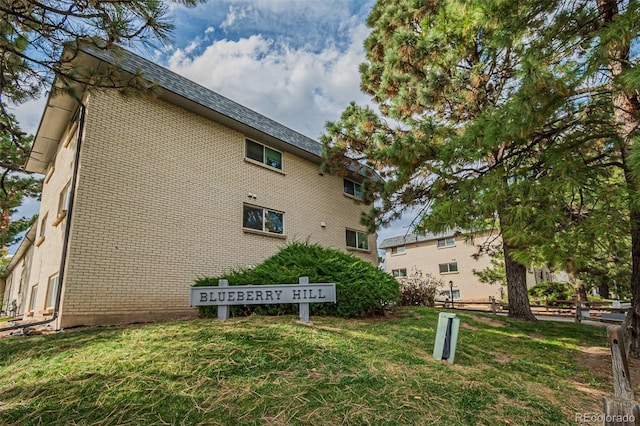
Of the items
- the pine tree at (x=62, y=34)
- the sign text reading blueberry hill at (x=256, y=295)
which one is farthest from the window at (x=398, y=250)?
the pine tree at (x=62, y=34)

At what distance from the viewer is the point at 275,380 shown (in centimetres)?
346

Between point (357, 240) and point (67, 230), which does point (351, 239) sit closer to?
point (357, 240)

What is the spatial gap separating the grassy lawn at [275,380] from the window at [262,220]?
18.7 ft

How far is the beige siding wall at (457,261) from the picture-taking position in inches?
1093

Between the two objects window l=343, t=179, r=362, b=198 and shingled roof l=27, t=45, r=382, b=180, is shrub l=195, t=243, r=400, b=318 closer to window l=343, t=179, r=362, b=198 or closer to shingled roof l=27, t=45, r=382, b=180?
shingled roof l=27, t=45, r=382, b=180

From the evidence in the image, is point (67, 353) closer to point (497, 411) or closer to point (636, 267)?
point (497, 411)

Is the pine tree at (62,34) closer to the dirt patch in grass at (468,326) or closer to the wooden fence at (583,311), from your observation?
the dirt patch in grass at (468,326)

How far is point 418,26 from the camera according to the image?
10336 millimetres

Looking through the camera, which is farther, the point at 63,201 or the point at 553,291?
the point at 553,291

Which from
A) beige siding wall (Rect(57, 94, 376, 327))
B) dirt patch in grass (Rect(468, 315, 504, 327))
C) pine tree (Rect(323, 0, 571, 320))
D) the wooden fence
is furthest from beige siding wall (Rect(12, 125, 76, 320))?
the wooden fence

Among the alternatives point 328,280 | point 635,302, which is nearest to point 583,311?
point 635,302

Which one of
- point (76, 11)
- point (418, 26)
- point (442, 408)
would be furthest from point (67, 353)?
point (418, 26)

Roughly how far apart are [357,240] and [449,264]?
1805 centimetres

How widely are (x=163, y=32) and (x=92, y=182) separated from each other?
16.8 ft
